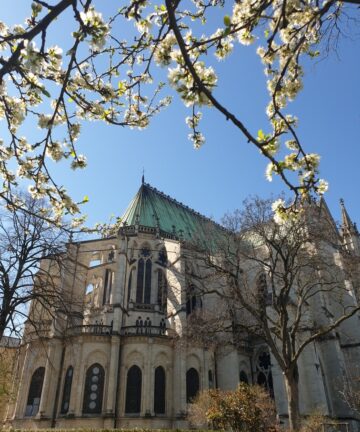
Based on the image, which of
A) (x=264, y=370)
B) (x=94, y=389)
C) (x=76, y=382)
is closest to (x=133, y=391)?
(x=94, y=389)

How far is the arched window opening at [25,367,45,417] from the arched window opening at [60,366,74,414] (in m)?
1.70

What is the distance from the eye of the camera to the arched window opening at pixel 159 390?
2346 cm

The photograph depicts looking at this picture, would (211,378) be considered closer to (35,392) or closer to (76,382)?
(76,382)

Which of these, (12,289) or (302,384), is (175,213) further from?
(12,289)

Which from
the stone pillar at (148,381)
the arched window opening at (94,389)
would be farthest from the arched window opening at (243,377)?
the arched window opening at (94,389)

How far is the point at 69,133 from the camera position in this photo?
5.33 metres

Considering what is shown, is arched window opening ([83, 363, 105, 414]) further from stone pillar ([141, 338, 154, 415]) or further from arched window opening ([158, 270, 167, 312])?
arched window opening ([158, 270, 167, 312])

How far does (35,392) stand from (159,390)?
7867mm

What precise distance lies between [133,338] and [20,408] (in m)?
7.99

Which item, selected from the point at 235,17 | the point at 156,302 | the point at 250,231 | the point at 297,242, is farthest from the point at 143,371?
the point at 235,17

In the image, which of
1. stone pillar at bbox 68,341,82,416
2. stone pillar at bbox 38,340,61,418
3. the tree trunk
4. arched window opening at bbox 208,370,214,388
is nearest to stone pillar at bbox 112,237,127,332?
stone pillar at bbox 68,341,82,416

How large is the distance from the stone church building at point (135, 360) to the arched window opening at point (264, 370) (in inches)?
2.9

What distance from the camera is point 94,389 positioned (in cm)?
2298

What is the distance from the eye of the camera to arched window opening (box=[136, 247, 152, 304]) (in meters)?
29.9
